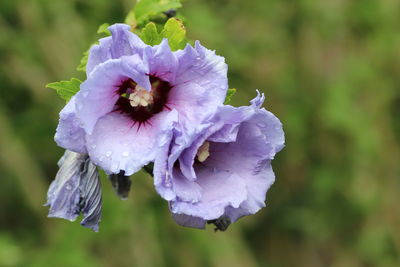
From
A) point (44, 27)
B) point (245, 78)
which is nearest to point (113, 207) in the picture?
point (44, 27)

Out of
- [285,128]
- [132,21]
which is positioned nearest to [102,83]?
[132,21]

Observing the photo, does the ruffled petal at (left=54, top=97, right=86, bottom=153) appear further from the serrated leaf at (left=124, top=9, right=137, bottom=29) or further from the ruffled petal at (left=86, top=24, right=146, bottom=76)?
the serrated leaf at (left=124, top=9, right=137, bottom=29)

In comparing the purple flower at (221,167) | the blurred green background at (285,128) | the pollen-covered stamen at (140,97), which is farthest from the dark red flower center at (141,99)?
the blurred green background at (285,128)

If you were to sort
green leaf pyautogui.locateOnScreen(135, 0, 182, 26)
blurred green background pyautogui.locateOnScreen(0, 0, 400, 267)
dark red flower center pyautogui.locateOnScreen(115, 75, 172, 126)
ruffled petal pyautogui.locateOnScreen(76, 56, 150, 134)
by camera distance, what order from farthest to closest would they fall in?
blurred green background pyautogui.locateOnScreen(0, 0, 400, 267) → green leaf pyautogui.locateOnScreen(135, 0, 182, 26) → dark red flower center pyautogui.locateOnScreen(115, 75, 172, 126) → ruffled petal pyautogui.locateOnScreen(76, 56, 150, 134)

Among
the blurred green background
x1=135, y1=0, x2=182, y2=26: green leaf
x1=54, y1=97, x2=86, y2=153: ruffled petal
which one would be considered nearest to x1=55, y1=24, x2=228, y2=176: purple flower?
x1=54, y1=97, x2=86, y2=153: ruffled petal

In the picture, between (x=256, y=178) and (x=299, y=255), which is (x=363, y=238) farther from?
(x=256, y=178)

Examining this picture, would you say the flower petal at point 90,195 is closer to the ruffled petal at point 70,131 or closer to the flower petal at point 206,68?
the ruffled petal at point 70,131

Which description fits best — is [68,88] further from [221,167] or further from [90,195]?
[221,167]

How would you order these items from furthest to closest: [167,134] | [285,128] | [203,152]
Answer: [285,128] → [203,152] → [167,134]
